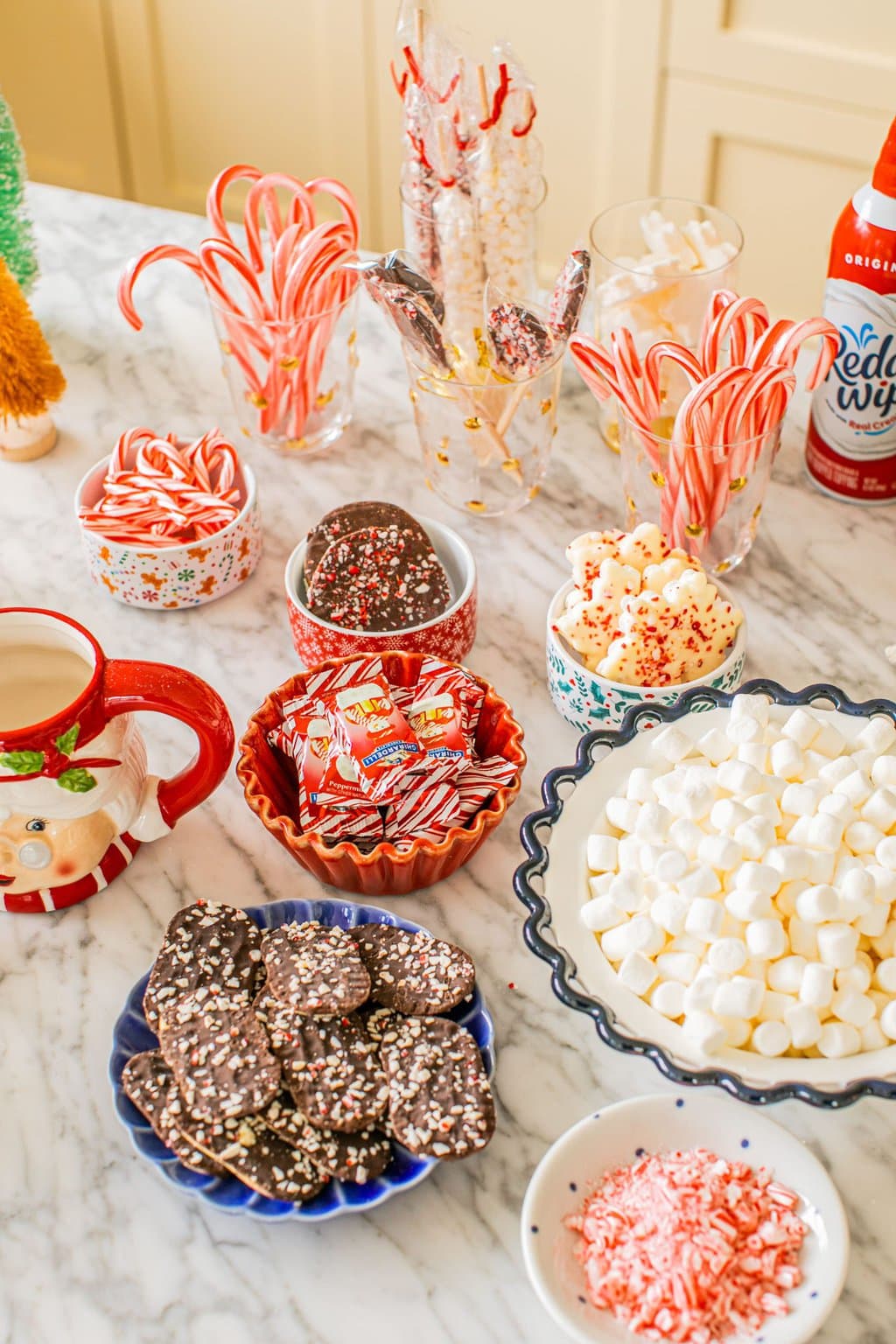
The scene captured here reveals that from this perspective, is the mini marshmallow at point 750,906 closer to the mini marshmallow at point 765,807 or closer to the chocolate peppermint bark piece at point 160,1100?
the mini marshmallow at point 765,807

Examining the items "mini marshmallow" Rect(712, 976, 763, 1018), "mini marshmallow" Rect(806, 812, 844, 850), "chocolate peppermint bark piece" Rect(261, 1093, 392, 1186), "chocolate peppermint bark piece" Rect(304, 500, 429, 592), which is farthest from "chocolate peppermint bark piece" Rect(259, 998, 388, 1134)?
"chocolate peppermint bark piece" Rect(304, 500, 429, 592)

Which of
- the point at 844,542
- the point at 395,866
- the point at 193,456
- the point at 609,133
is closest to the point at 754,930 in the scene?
the point at 395,866

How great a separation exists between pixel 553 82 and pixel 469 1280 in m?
2.39

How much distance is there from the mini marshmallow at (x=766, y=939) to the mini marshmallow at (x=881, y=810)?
11cm

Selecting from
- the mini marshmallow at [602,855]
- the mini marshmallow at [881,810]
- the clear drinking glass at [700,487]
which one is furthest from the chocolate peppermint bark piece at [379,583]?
the mini marshmallow at [881,810]

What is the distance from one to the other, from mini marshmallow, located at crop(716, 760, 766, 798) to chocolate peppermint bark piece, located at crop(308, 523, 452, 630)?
0.35 metres

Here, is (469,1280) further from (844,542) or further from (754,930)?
(844,542)

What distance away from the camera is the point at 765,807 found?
36.1 inches

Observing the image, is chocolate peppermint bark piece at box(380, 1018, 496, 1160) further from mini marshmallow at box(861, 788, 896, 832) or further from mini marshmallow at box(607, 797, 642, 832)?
mini marshmallow at box(861, 788, 896, 832)

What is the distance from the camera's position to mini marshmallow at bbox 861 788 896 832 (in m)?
0.91

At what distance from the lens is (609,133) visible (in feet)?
8.72

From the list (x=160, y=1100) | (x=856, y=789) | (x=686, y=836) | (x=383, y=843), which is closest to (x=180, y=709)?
(x=383, y=843)

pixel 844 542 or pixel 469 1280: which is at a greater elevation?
pixel 844 542

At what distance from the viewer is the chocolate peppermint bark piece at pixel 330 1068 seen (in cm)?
86
